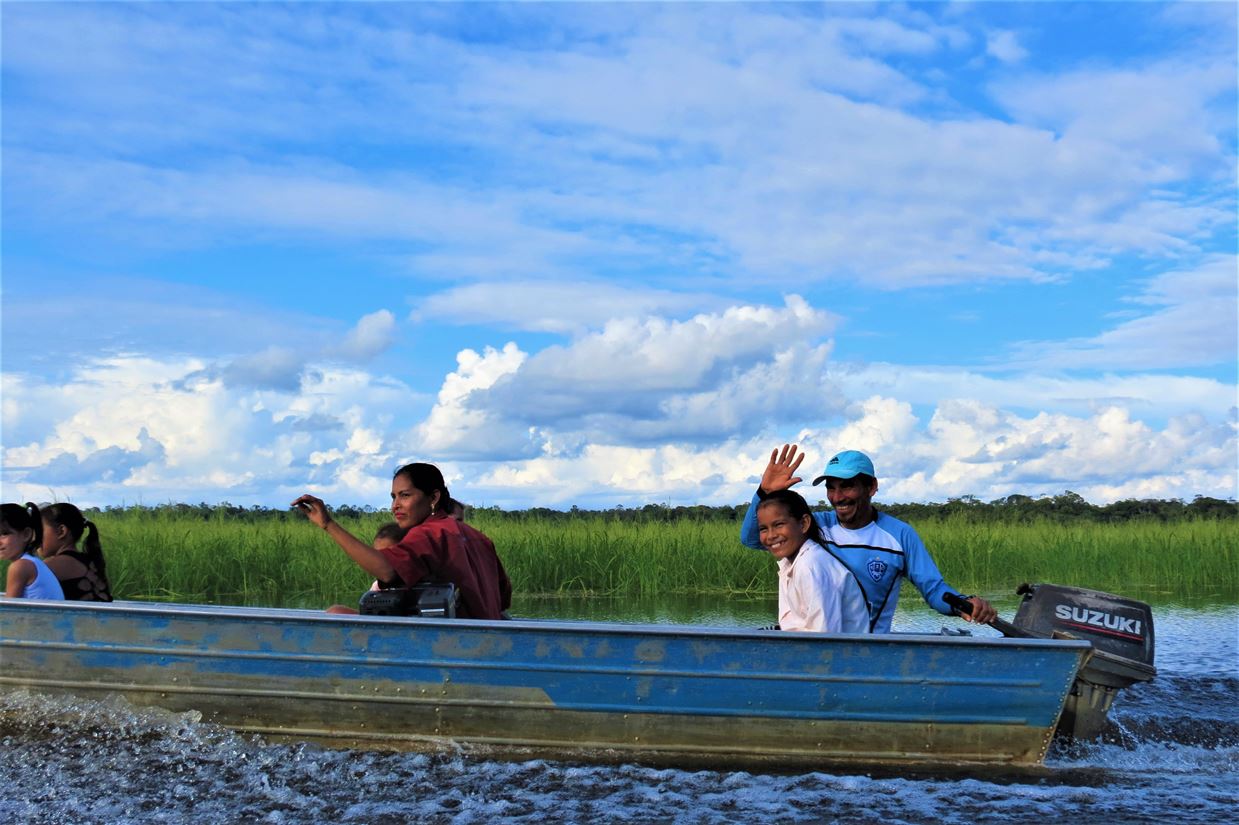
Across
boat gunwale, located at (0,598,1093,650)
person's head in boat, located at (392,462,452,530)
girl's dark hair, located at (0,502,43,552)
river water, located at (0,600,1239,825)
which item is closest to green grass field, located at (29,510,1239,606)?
girl's dark hair, located at (0,502,43,552)

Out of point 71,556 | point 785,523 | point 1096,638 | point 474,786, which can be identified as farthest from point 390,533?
point 1096,638

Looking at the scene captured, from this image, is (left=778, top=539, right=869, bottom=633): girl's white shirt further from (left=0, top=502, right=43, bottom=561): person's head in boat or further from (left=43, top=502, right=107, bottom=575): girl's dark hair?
(left=0, top=502, right=43, bottom=561): person's head in boat

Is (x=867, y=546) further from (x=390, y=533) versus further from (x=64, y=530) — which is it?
(x=64, y=530)

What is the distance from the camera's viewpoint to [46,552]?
618 centimetres

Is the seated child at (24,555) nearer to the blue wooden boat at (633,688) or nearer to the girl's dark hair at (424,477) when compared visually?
the blue wooden boat at (633,688)

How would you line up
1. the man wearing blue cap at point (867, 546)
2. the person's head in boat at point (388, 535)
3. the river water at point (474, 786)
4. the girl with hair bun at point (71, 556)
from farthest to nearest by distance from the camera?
the person's head in boat at point (388, 535) < the girl with hair bun at point (71, 556) < the man wearing blue cap at point (867, 546) < the river water at point (474, 786)

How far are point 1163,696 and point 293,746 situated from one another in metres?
5.41

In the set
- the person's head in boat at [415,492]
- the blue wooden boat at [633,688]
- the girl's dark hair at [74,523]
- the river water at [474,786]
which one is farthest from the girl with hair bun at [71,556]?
the person's head in boat at [415,492]

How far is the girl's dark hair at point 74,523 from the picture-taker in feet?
20.1

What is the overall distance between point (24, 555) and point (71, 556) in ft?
0.92

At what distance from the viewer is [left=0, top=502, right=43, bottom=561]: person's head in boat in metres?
5.95

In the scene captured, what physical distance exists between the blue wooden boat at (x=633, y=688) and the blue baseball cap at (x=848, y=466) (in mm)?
822

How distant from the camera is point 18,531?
6000 mm

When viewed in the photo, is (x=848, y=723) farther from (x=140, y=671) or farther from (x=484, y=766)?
(x=140, y=671)
